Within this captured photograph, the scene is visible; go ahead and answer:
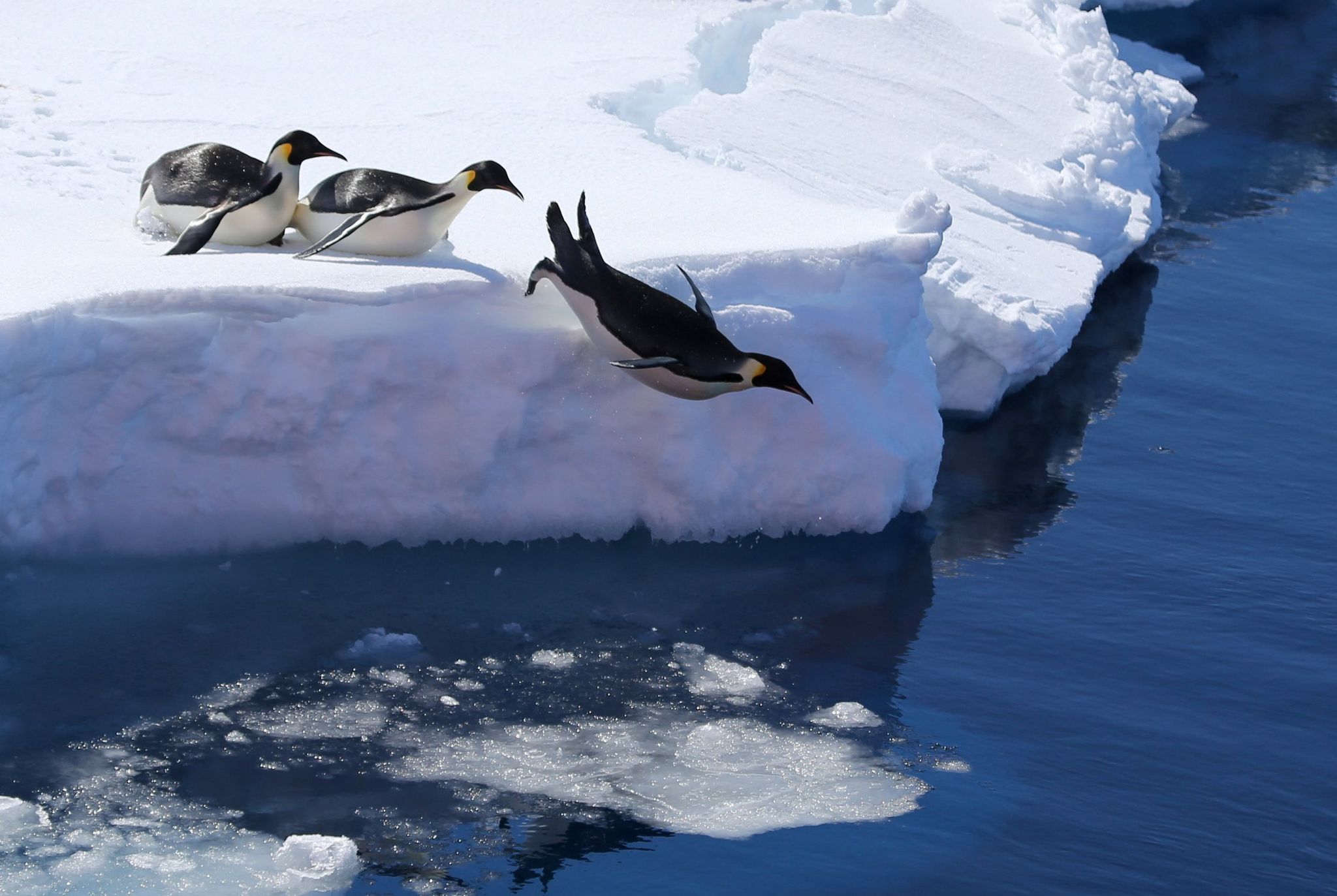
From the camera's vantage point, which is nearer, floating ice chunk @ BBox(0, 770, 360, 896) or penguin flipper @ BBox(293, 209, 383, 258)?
floating ice chunk @ BBox(0, 770, 360, 896)

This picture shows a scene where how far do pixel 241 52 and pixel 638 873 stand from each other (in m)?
6.66

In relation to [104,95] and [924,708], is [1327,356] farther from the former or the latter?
[104,95]

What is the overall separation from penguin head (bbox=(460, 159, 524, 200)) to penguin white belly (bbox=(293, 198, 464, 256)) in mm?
95

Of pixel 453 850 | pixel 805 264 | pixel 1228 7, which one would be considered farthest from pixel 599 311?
pixel 1228 7

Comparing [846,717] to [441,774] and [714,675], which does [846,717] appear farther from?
[441,774]

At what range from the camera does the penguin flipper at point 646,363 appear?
5809 mm

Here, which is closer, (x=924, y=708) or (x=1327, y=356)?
(x=924, y=708)

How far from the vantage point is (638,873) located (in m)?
4.50

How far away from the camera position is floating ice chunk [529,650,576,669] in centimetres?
555

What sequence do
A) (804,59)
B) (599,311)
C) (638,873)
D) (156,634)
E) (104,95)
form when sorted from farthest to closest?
(804,59), (104,95), (599,311), (156,634), (638,873)

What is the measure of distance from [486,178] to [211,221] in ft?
3.62

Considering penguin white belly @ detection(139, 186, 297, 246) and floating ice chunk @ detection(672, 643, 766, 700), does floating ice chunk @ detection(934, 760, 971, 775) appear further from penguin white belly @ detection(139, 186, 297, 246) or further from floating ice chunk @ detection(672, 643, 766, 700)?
penguin white belly @ detection(139, 186, 297, 246)

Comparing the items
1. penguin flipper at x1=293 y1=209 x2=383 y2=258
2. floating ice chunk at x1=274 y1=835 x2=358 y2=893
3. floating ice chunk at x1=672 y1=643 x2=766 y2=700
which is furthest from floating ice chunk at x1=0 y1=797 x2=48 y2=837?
penguin flipper at x1=293 y1=209 x2=383 y2=258

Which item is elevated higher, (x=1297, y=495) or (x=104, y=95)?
(x=104, y=95)
